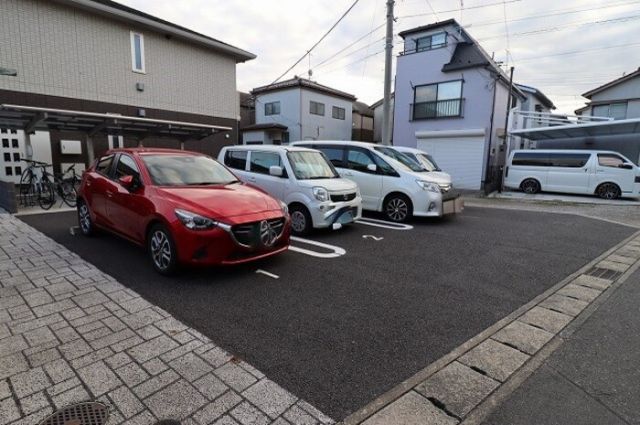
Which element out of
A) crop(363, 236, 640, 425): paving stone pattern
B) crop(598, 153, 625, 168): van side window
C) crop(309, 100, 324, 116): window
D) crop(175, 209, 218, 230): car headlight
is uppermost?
crop(309, 100, 324, 116): window

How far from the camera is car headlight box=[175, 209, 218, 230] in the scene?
3.66m

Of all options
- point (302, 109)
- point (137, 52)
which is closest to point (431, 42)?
point (302, 109)

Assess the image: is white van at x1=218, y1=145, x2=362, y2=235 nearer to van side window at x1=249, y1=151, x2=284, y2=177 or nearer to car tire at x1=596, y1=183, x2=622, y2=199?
van side window at x1=249, y1=151, x2=284, y2=177

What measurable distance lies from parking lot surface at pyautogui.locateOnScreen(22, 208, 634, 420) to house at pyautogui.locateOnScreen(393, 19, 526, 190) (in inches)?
375

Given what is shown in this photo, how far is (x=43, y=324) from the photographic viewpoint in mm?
2830

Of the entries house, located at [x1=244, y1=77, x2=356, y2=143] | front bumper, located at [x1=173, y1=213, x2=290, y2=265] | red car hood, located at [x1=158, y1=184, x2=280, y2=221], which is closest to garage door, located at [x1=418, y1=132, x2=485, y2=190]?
house, located at [x1=244, y1=77, x2=356, y2=143]

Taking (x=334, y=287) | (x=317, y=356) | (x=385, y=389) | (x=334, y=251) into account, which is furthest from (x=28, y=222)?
(x=385, y=389)

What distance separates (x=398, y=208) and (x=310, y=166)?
2284mm

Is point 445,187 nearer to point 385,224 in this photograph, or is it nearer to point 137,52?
point 385,224

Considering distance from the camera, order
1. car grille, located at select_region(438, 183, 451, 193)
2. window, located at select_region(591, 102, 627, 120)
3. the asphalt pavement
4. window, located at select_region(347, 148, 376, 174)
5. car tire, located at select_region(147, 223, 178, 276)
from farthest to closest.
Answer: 1. window, located at select_region(591, 102, 627, 120)
2. window, located at select_region(347, 148, 376, 174)
3. car grille, located at select_region(438, 183, 451, 193)
4. car tire, located at select_region(147, 223, 178, 276)
5. the asphalt pavement

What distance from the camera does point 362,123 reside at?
30406 mm

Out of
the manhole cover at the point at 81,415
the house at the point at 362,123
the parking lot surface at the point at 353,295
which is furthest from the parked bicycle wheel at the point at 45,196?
the house at the point at 362,123

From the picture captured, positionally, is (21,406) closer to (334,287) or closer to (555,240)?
(334,287)

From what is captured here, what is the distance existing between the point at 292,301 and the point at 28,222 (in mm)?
6426
